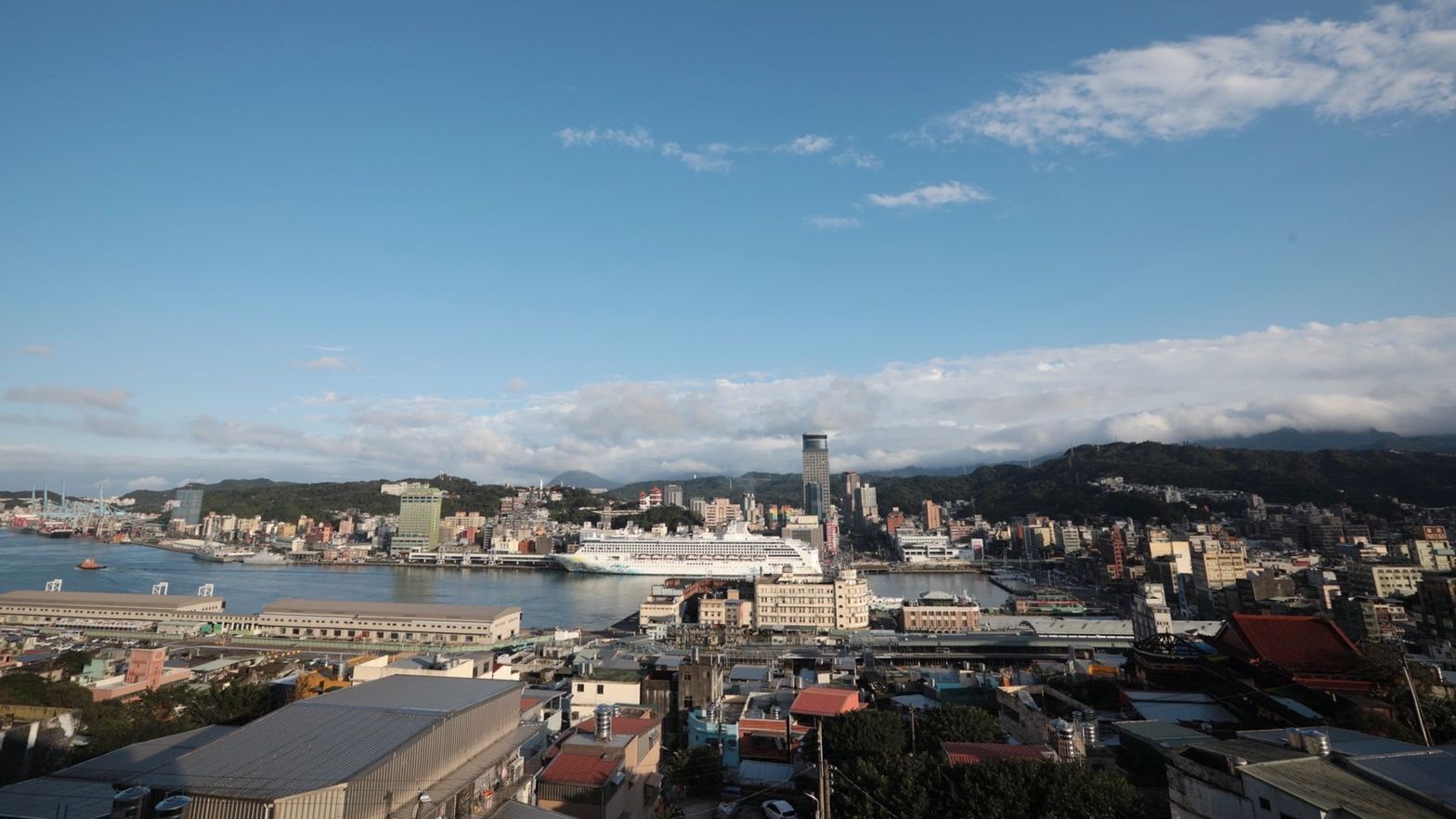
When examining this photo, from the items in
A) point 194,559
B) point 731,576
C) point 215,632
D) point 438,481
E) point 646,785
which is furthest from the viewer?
point 438,481

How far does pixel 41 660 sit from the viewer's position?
10789 millimetres

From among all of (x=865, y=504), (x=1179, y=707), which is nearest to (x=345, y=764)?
(x=1179, y=707)

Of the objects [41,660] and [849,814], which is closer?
[849,814]

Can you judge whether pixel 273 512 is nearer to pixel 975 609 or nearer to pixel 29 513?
pixel 29 513

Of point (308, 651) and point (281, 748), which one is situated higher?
point (281, 748)

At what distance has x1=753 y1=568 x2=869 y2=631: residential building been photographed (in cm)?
1980

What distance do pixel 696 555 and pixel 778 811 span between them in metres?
27.3

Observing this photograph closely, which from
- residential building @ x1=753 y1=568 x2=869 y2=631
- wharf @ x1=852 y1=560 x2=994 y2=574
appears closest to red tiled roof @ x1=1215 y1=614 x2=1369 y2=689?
residential building @ x1=753 y1=568 x2=869 y2=631

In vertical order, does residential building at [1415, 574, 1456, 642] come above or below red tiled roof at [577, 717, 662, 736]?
below

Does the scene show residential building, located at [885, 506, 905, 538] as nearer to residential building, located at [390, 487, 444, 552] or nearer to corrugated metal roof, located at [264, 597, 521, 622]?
residential building, located at [390, 487, 444, 552]

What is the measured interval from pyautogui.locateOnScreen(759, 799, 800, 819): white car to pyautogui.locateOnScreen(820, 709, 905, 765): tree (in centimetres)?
58

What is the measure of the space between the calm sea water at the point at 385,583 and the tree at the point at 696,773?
14205mm

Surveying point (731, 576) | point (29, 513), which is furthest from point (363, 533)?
point (29, 513)

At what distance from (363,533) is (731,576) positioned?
32.8 meters
